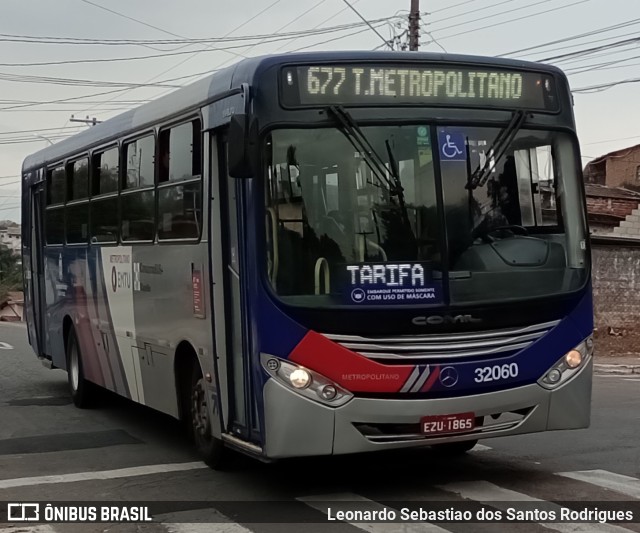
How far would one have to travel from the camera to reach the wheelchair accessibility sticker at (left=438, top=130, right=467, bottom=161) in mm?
7344

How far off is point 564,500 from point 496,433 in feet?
2.19

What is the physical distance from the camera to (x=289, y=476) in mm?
8312

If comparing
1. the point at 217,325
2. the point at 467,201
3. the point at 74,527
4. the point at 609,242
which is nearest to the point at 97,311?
the point at 217,325

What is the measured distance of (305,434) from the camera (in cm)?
697

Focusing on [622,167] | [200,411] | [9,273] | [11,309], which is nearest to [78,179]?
[200,411]

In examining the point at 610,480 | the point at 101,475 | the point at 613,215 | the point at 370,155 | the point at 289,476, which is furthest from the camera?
the point at 613,215

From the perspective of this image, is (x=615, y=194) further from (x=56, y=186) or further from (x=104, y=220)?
(x=104, y=220)

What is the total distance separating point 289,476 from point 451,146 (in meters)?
3.02

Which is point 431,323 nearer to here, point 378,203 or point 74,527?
point 378,203

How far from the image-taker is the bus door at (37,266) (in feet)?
47.1

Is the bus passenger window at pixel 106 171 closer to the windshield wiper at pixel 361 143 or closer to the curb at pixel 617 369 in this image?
the windshield wiper at pixel 361 143

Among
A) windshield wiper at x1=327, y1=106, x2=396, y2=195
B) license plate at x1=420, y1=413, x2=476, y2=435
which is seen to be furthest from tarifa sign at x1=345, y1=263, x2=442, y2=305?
license plate at x1=420, y1=413, x2=476, y2=435

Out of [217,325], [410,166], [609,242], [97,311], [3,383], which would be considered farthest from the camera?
[609,242]

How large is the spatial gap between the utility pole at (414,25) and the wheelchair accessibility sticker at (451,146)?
18.3 meters
